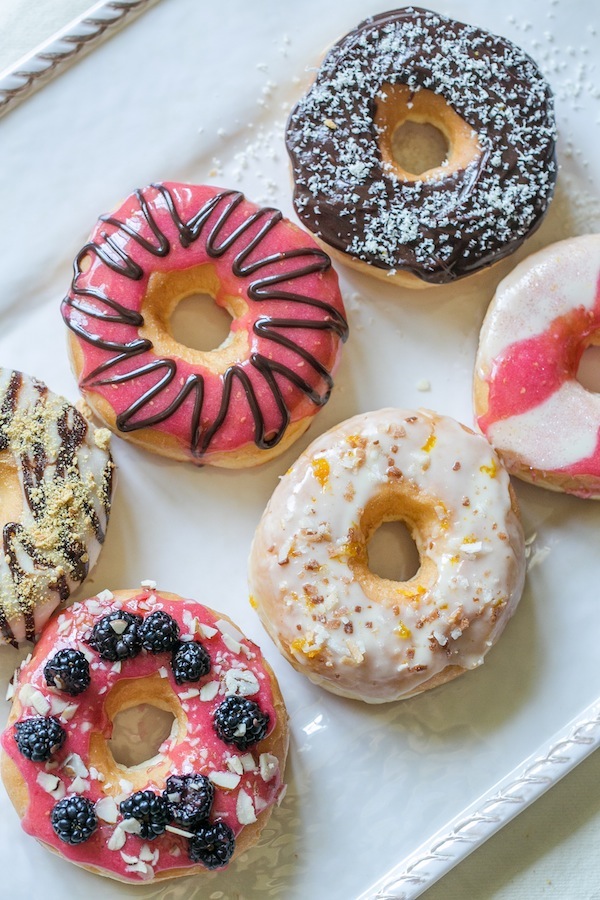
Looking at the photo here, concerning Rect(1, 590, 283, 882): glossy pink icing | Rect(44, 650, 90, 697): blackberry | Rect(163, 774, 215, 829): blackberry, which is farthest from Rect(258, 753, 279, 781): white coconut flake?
Rect(44, 650, 90, 697): blackberry

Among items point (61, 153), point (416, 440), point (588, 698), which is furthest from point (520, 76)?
point (588, 698)

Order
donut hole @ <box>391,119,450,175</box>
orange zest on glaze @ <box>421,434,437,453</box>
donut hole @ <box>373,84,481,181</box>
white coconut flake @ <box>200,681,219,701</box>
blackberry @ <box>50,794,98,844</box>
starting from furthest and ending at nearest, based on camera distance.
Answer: donut hole @ <box>391,119,450,175</box> < donut hole @ <box>373,84,481,181</box> < orange zest on glaze @ <box>421,434,437,453</box> < white coconut flake @ <box>200,681,219,701</box> < blackberry @ <box>50,794,98,844</box>

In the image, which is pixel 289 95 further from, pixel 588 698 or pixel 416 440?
pixel 588 698

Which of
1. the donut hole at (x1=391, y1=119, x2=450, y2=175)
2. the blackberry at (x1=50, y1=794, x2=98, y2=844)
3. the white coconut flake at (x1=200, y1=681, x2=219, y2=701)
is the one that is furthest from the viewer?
the donut hole at (x1=391, y1=119, x2=450, y2=175)

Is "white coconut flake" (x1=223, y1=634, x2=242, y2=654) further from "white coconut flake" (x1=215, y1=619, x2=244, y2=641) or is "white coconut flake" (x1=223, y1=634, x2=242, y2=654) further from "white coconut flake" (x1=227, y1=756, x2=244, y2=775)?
"white coconut flake" (x1=227, y1=756, x2=244, y2=775)

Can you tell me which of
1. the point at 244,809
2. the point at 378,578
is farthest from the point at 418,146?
the point at 244,809

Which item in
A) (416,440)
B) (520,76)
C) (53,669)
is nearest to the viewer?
(53,669)

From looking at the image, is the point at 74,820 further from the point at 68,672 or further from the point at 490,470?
the point at 490,470
